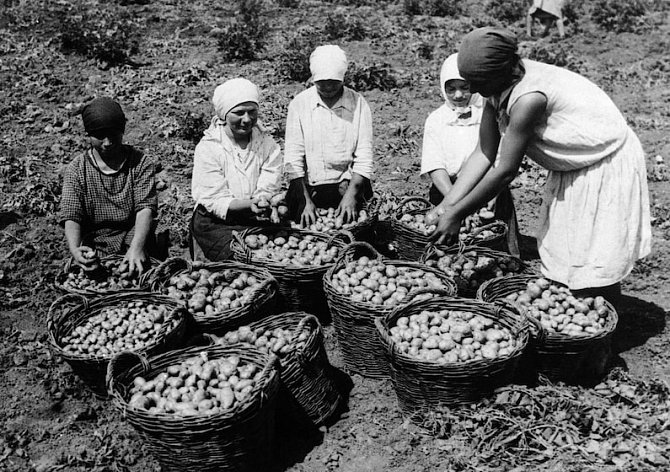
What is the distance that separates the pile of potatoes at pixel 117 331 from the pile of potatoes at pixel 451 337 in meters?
1.48

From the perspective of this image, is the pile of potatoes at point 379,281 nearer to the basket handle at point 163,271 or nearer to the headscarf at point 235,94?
the basket handle at point 163,271

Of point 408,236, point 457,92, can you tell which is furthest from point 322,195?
point 457,92

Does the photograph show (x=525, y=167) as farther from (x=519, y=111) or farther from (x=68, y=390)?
(x=68, y=390)

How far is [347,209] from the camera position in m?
5.34

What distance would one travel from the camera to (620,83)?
37.2ft

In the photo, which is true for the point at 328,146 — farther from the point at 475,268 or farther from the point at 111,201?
the point at 111,201

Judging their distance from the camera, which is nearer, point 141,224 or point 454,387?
point 454,387

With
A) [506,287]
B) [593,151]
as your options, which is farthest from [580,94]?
[506,287]

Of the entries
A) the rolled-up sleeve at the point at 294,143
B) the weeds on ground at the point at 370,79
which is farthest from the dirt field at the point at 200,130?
the rolled-up sleeve at the point at 294,143

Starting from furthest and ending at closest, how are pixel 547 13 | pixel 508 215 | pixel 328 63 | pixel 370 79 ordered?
pixel 547 13 < pixel 370 79 < pixel 508 215 < pixel 328 63

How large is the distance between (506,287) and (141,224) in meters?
2.80

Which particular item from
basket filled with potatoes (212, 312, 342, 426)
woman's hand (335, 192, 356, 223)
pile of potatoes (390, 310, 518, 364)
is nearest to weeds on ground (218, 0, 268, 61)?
woman's hand (335, 192, 356, 223)

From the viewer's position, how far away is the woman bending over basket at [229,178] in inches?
202

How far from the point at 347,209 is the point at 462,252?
3.53ft
